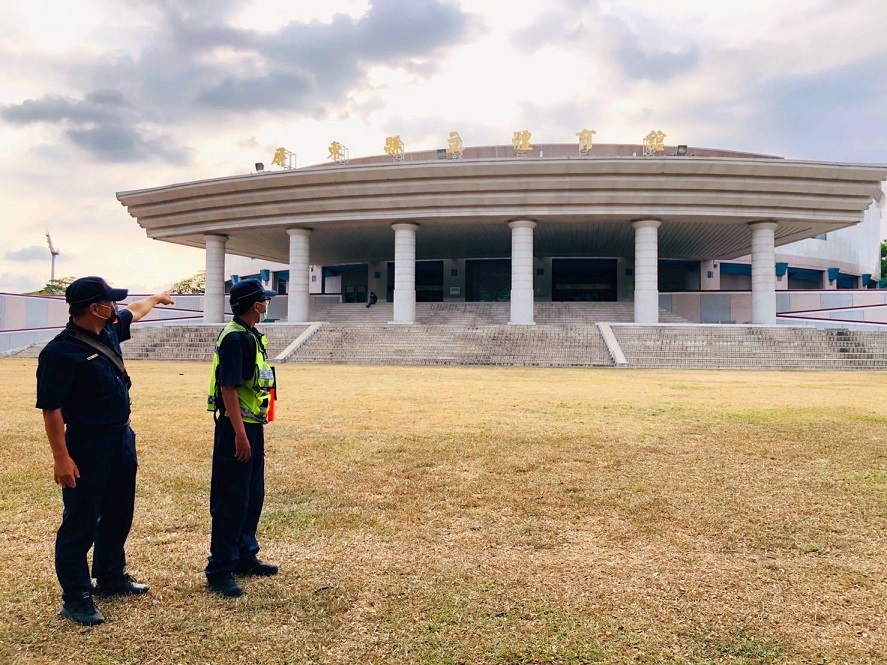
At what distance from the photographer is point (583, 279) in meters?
41.9

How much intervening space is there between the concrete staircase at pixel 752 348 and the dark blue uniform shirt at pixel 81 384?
19.1 metres

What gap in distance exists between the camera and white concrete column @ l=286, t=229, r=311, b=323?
31797 millimetres

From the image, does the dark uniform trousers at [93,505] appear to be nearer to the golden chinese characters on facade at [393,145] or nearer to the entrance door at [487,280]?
the golden chinese characters on facade at [393,145]

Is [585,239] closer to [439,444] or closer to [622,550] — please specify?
[439,444]

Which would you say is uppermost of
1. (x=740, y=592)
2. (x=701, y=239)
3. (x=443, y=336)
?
(x=701, y=239)

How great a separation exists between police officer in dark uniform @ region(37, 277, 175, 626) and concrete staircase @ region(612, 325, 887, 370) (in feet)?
62.3

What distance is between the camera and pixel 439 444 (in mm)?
6945

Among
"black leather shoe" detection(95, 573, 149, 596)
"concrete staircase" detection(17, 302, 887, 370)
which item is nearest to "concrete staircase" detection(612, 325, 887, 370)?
"concrete staircase" detection(17, 302, 887, 370)

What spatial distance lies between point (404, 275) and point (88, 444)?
27.3 metres

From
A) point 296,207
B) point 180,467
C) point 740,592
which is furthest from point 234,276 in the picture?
point 740,592

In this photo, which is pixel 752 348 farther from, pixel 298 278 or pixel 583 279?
pixel 298 278

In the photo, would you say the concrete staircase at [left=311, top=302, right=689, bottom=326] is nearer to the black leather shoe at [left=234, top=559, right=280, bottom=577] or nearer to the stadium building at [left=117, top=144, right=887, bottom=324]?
the stadium building at [left=117, top=144, right=887, bottom=324]

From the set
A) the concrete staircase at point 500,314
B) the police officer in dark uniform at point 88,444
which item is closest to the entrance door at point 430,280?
the concrete staircase at point 500,314

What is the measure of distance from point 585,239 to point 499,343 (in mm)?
15007
